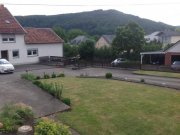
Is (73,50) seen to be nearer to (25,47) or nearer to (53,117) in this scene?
(25,47)

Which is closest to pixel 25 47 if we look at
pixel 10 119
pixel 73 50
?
pixel 73 50

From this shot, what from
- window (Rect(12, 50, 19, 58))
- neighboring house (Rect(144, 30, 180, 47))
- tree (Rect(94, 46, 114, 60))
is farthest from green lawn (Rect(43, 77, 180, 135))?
neighboring house (Rect(144, 30, 180, 47))

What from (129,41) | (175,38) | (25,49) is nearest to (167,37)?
(175,38)

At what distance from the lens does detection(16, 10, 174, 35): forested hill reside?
5527 inches

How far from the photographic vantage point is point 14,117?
12.2m

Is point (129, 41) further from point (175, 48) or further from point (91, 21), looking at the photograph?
point (91, 21)

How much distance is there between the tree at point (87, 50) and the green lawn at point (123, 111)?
92.7ft

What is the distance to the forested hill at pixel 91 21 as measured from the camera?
140 metres

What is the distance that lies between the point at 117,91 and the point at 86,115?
597 cm

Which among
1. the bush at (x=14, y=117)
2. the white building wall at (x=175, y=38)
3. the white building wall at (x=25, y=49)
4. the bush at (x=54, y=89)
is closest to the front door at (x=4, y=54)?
the white building wall at (x=25, y=49)

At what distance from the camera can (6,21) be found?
4272 cm

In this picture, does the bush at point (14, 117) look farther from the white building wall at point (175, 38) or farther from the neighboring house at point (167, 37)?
the white building wall at point (175, 38)

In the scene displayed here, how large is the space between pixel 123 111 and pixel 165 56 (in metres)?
32.3

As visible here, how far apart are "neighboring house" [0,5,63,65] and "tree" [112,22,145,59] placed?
34.1 feet
